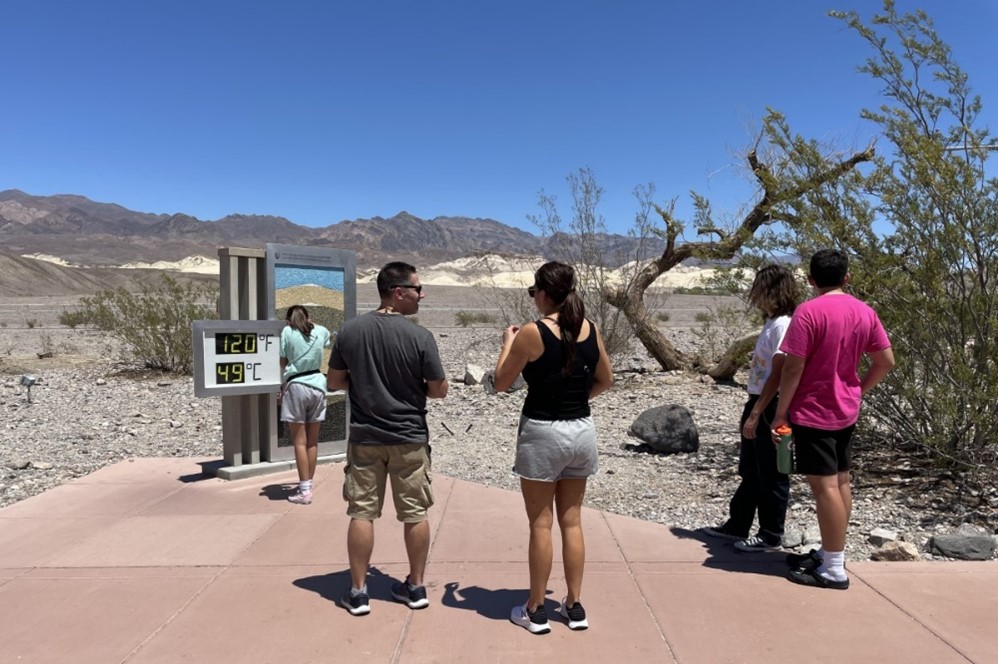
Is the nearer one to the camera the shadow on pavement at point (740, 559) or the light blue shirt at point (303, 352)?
the shadow on pavement at point (740, 559)

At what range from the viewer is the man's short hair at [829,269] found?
4.48 meters

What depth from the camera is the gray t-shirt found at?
4.14 m

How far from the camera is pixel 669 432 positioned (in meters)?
8.56

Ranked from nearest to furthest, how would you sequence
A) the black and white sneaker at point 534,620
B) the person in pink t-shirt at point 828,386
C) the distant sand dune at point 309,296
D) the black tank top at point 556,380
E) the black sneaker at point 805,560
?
the black tank top at point 556,380
the black and white sneaker at point 534,620
the person in pink t-shirt at point 828,386
the black sneaker at point 805,560
the distant sand dune at point 309,296

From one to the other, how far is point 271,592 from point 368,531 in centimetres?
86

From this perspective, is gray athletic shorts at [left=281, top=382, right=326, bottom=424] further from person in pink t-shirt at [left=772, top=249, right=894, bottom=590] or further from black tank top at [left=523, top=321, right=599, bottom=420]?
person in pink t-shirt at [left=772, top=249, right=894, bottom=590]

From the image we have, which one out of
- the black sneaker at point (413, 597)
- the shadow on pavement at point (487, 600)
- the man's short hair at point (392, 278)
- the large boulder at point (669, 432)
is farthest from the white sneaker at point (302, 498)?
the large boulder at point (669, 432)

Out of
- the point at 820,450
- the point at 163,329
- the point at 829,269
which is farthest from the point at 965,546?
the point at 163,329

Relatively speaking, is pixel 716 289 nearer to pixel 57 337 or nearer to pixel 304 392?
pixel 304 392

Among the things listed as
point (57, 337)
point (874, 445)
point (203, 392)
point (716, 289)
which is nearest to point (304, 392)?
point (203, 392)

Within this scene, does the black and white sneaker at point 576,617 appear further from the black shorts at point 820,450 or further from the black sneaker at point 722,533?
the black sneaker at point 722,533

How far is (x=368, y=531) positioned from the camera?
420 centimetres

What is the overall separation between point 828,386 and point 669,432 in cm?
422

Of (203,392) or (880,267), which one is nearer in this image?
(880,267)
